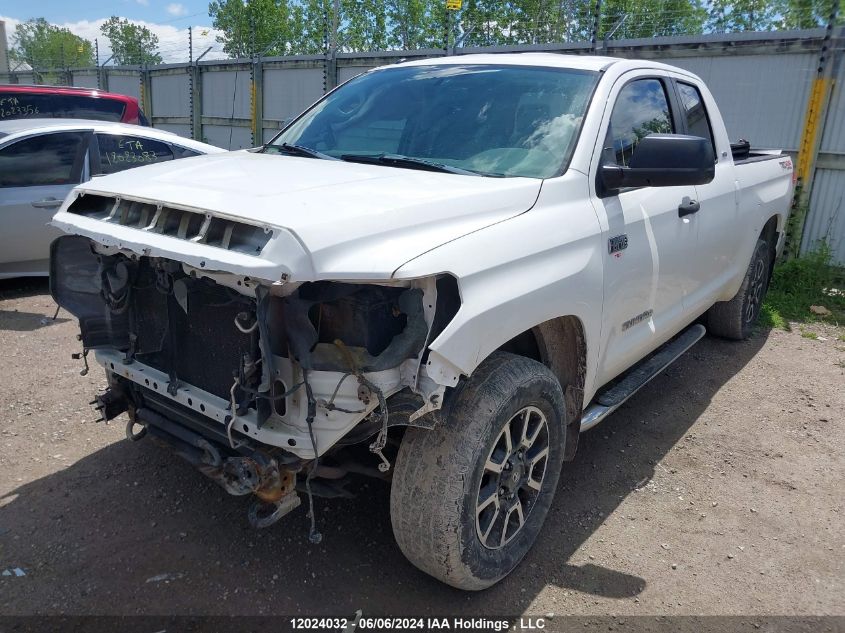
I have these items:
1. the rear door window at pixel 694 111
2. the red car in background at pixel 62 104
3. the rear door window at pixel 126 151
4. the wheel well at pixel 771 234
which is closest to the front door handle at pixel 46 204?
the rear door window at pixel 126 151

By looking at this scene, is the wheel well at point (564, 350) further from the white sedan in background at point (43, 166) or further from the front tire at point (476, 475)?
the white sedan in background at point (43, 166)

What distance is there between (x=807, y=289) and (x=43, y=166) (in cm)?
789

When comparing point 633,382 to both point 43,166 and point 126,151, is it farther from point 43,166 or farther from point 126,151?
point 43,166

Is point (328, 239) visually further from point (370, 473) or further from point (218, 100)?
point (218, 100)

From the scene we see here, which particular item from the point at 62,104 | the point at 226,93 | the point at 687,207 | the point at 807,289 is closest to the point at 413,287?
the point at 687,207

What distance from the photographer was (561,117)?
10.8ft

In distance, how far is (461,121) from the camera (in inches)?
135

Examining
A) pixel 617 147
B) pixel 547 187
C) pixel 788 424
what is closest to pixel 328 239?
pixel 547 187

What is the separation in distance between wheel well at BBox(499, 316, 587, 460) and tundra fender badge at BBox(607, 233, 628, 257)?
1.27ft

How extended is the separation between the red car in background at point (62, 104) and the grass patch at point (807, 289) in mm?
7882

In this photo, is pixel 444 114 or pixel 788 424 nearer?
pixel 444 114

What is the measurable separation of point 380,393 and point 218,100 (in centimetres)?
1664

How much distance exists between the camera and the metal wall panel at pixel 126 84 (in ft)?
68.2

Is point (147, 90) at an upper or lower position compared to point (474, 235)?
upper
